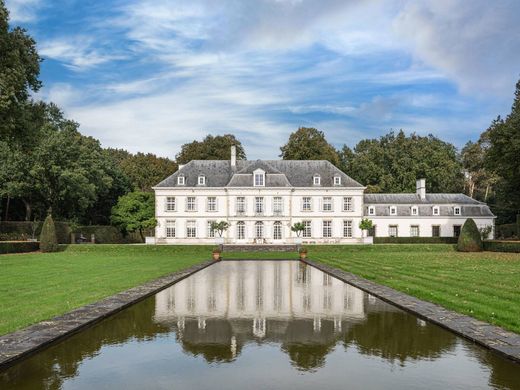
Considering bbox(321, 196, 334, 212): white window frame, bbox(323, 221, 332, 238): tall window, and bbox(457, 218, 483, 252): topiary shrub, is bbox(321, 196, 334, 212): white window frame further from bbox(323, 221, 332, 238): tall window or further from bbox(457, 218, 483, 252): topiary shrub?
bbox(457, 218, 483, 252): topiary shrub

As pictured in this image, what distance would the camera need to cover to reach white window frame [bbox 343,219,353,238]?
5016 centimetres

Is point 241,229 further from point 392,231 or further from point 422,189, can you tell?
point 422,189

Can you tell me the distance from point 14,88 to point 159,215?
2794 centimetres

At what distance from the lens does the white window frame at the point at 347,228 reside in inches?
1975

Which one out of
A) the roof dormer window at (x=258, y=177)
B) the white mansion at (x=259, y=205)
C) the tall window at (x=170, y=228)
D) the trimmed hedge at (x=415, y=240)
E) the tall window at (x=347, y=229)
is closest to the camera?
the trimmed hedge at (x=415, y=240)

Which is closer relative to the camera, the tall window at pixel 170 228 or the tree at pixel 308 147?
the tall window at pixel 170 228

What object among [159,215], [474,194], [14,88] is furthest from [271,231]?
[474,194]

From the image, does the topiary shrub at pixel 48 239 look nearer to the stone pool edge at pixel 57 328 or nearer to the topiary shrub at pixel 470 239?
the stone pool edge at pixel 57 328

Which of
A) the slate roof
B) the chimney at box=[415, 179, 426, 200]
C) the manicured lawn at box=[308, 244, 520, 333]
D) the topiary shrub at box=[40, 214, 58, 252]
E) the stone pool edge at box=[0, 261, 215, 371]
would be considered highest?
the slate roof

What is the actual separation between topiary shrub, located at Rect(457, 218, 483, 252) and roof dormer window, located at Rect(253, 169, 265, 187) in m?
19.7

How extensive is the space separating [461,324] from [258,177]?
41.4 metres

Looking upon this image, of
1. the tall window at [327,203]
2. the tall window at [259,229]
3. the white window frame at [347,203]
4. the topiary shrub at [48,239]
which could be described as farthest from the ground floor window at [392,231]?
the topiary shrub at [48,239]

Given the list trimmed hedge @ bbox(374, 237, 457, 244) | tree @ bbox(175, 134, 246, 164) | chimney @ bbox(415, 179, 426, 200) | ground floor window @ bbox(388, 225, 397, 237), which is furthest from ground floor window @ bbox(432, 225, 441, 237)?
tree @ bbox(175, 134, 246, 164)

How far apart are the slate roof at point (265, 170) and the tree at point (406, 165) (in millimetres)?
11775
